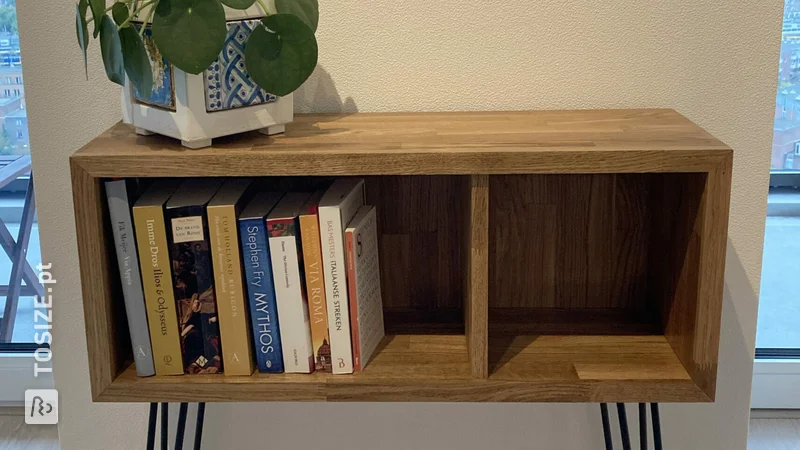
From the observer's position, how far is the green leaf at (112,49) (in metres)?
1.10

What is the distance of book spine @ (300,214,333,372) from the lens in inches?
46.7

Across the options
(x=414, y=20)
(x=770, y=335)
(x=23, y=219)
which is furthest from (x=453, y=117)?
(x=23, y=219)

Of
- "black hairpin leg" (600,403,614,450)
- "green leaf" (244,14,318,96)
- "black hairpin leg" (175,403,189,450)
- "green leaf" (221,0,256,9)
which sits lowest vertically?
"black hairpin leg" (600,403,614,450)

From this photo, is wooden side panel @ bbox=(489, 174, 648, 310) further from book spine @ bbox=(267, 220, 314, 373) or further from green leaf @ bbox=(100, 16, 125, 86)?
green leaf @ bbox=(100, 16, 125, 86)

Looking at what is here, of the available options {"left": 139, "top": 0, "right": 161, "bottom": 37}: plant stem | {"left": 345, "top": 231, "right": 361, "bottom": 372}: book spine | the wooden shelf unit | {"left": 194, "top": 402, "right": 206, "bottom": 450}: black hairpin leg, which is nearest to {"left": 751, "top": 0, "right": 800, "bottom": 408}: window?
the wooden shelf unit

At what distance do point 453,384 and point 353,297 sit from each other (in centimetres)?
19

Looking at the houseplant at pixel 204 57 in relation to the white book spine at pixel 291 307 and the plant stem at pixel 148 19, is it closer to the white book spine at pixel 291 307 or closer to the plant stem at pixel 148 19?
the plant stem at pixel 148 19

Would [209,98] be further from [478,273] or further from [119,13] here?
[478,273]

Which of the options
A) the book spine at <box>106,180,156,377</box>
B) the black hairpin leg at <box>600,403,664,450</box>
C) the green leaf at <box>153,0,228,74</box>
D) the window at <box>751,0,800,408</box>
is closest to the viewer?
the green leaf at <box>153,0,228,74</box>

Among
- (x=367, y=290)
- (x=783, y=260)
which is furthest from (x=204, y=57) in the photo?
(x=783, y=260)

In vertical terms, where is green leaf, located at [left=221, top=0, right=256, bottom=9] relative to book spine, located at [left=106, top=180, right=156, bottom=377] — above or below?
above

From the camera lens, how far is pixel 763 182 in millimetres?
1457

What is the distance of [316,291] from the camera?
1211 mm

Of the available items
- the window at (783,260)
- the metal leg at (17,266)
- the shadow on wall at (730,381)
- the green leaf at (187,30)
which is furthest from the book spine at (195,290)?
the window at (783,260)
